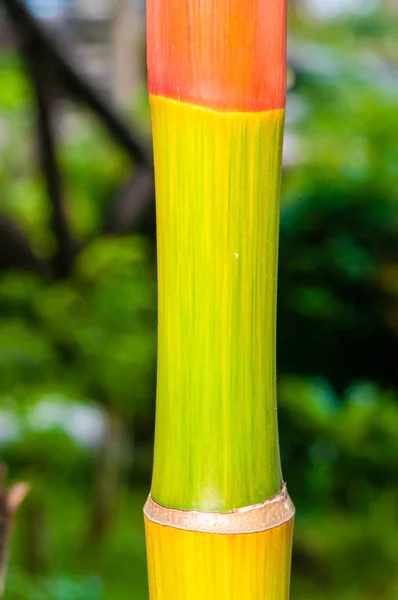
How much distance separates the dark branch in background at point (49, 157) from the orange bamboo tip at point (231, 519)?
59.8 inches

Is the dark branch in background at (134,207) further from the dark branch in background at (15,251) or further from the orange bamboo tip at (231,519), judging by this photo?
the orange bamboo tip at (231,519)

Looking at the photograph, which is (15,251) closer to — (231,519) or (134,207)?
(134,207)

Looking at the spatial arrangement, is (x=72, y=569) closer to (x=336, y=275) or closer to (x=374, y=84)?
(x=336, y=275)

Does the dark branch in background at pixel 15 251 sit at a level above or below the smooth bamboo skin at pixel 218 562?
below

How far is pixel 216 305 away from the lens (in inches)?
15.7

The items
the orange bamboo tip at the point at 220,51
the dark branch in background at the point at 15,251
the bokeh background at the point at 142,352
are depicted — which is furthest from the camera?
the dark branch in background at the point at 15,251

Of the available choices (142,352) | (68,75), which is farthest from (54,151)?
(142,352)

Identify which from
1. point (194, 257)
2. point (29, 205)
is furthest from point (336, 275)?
point (194, 257)

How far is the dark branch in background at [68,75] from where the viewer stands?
1.81 m

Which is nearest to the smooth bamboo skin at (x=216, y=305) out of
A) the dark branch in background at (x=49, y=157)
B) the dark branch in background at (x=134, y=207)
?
the dark branch in background at (x=49, y=157)

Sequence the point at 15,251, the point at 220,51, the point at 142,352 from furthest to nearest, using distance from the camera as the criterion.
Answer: the point at 15,251 → the point at 142,352 → the point at 220,51

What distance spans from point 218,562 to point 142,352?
4.45ft

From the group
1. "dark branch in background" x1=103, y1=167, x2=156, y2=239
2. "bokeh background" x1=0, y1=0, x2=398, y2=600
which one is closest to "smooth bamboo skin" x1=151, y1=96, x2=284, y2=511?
"bokeh background" x1=0, y1=0, x2=398, y2=600

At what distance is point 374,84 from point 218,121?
2137 mm
